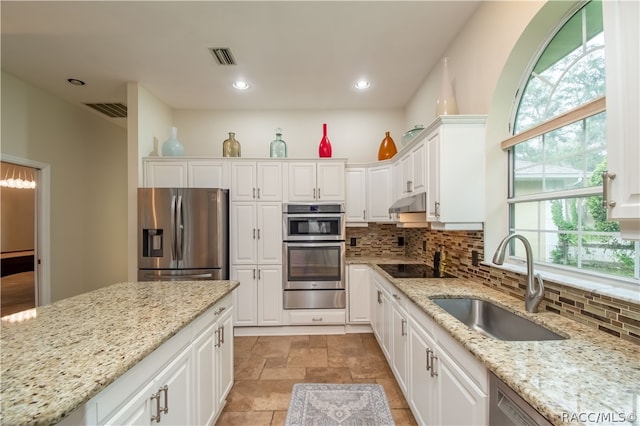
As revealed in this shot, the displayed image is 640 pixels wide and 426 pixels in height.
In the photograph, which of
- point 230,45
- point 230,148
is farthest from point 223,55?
point 230,148

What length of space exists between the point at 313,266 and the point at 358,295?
65 centimetres

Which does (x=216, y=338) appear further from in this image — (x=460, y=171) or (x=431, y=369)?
(x=460, y=171)

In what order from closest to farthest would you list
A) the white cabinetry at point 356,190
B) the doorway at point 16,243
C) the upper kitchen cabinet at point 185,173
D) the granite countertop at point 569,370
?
1. the granite countertop at point 569,370
2. the upper kitchen cabinet at point 185,173
3. the white cabinetry at point 356,190
4. the doorway at point 16,243

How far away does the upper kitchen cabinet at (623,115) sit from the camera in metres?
0.83

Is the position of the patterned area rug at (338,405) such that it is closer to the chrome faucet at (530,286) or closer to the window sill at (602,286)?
the chrome faucet at (530,286)

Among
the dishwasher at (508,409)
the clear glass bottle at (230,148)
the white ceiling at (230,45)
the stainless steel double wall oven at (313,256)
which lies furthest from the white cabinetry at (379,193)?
the dishwasher at (508,409)

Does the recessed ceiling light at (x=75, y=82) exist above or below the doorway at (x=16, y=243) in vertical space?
above

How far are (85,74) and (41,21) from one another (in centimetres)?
86

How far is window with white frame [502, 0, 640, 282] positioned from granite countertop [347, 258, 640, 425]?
0.39m

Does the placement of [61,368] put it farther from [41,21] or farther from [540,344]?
[41,21]

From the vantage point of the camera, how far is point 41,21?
7.21 feet

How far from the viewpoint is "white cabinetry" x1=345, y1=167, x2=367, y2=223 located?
3646 mm

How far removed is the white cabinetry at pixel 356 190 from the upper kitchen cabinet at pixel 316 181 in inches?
8.6

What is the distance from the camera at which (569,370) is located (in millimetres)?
929
